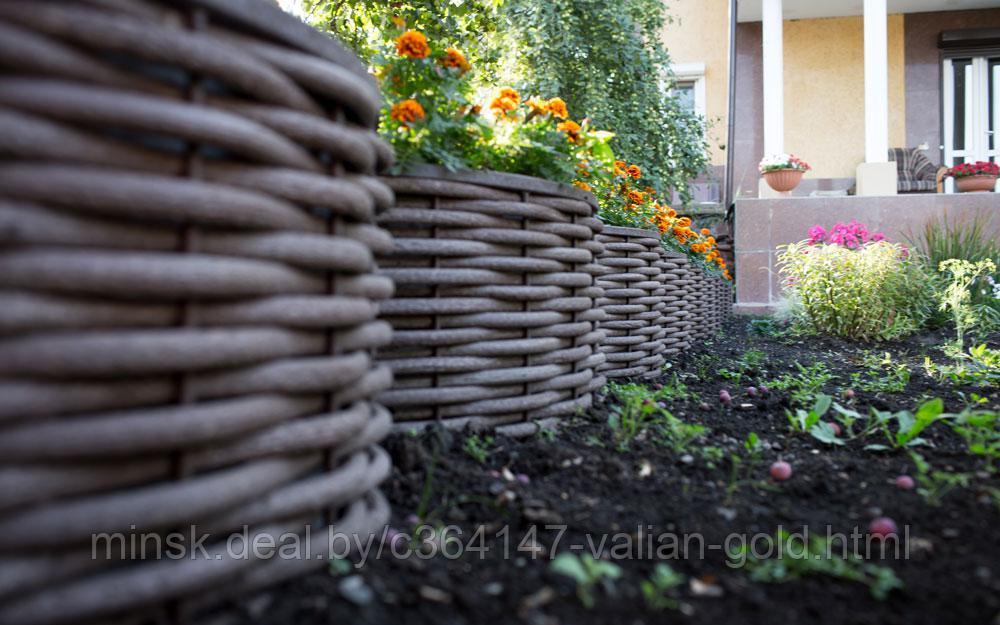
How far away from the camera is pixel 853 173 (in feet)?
37.0

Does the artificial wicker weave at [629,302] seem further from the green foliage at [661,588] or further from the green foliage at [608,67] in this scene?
the green foliage at [608,67]

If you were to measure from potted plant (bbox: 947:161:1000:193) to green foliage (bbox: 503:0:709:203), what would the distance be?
4.37m

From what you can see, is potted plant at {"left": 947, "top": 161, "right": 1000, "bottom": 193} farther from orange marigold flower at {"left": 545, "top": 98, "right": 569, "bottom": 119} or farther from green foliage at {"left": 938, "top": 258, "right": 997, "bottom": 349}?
orange marigold flower at {"left": 545, "top": 98, "right": 569, "bottom": 119}

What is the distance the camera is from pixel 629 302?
9.75ft

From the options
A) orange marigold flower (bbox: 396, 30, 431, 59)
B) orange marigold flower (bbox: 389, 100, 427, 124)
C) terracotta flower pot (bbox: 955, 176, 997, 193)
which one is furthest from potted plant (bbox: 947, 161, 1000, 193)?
orange marigold flower (bbox: 389, 100, 427, 124)

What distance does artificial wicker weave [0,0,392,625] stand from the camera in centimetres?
71

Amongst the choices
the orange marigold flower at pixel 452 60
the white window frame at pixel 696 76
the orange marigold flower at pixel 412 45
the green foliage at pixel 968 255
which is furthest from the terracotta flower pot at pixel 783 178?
the orange marigold flower at pixel 412 45

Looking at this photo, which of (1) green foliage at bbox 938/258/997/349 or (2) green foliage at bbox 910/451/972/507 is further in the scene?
(1) green foliage at bbox 938/258/997/349

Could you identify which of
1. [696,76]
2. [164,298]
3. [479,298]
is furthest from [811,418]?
[696,76]

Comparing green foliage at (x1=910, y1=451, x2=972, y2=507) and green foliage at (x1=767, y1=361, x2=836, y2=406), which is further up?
green foliage at (x1=767, y1=361, x2=836, y2=406)

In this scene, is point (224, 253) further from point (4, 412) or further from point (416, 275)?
point (416, 275)

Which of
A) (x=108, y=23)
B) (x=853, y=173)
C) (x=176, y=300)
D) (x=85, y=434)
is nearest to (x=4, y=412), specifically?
(x=85, y=434)

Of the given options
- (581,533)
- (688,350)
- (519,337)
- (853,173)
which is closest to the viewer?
(581,533)

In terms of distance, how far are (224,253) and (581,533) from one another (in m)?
0.81
